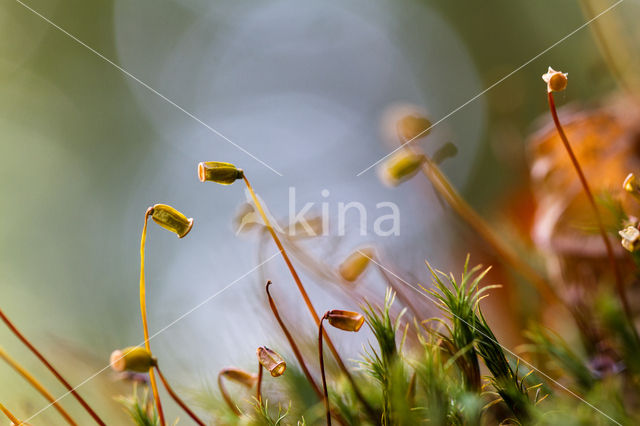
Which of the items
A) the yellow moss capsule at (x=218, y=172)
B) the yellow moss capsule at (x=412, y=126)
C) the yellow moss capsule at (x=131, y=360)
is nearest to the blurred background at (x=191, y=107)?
the yellow moss capsule at (x=412, y=126)

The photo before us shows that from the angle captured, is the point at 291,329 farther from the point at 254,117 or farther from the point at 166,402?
the point at 254,117

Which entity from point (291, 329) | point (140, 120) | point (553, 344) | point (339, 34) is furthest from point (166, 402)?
point (339, 34)

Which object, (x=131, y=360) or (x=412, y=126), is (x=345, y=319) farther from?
(x=412, y=126)

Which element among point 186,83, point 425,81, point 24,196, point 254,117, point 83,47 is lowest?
point 425,81

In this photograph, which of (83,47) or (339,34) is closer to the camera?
(83,47)

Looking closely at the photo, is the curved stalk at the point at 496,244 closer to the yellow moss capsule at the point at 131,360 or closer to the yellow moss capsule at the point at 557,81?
the yellow moss capsule at the point at 557,81

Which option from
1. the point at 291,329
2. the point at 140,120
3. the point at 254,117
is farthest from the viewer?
the point at 254,117

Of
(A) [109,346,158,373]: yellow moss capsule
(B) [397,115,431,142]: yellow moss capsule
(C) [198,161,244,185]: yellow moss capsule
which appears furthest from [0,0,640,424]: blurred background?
(A) [109,346,158,373]: yellow moss capsule
